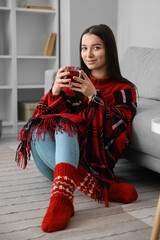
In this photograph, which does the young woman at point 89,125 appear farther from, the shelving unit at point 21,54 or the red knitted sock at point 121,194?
the shelving unit at point 21,54

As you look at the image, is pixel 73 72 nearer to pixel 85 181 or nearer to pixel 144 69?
pixel 85 181

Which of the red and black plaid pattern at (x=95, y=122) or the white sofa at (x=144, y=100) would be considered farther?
the white sofa at (x=144, y=100)

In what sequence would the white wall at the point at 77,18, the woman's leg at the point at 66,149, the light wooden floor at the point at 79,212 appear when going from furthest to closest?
the white wall at the point at 77,18 → the woman's leg at the point at 66,149 → the light wooden floor at the point at 79,212

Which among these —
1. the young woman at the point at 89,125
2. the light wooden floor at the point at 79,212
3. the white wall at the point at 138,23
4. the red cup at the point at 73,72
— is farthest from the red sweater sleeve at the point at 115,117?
the white wall at the point at 138,23

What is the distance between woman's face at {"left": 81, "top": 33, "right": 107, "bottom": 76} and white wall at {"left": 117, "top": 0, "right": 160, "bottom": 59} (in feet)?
4.19

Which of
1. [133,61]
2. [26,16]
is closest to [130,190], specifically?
[133,61]

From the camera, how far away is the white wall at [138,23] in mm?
2945

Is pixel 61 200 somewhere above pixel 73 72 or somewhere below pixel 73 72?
below

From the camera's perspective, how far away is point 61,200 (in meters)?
1.38

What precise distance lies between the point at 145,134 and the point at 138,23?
164cm

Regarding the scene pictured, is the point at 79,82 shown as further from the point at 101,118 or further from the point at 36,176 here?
the point at 36,176

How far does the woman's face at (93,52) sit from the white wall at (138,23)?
1276mm

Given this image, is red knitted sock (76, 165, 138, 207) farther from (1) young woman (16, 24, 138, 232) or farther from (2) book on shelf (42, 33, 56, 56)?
(2) book on shelf (42, 33, 56, 56)

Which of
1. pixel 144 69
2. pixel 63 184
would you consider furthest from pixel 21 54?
pixel 63 184
